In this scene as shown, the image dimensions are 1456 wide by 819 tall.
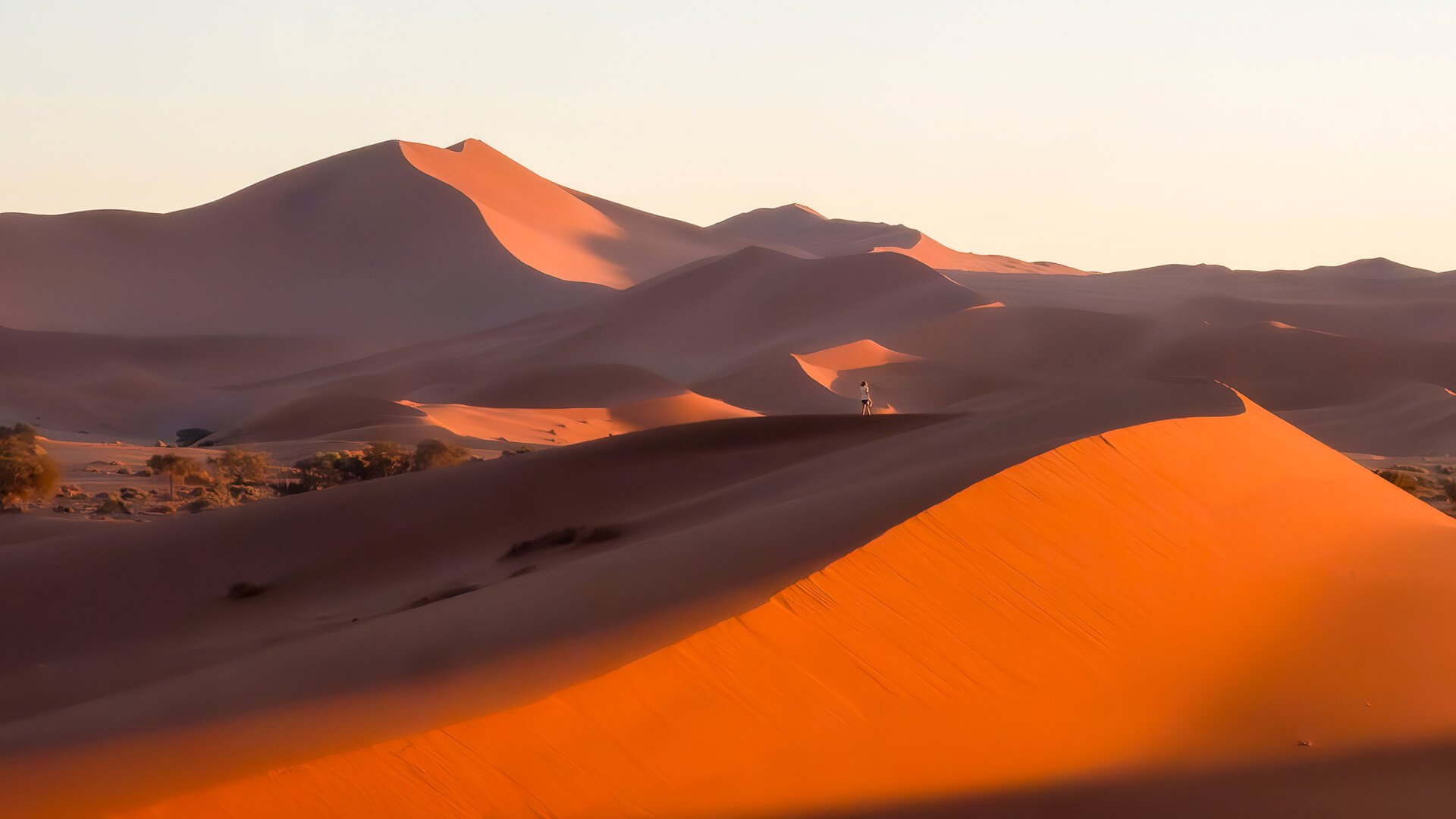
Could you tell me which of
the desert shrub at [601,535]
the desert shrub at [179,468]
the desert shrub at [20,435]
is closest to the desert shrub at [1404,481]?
the desert shrub at [601,535]

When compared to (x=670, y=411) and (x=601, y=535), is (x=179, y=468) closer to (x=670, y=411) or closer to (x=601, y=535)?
(x=601, y=535)

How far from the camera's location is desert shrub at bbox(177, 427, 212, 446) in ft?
137

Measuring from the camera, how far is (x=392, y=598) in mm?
11539

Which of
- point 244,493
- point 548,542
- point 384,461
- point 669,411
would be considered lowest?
point 669,411

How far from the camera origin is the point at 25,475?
765 inches

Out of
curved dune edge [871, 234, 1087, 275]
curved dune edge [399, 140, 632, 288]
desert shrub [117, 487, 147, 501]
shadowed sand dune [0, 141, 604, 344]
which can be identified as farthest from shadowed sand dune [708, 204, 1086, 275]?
desert shrub [117, 487, 147, 501]

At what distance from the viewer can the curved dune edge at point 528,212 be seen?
3344 inches

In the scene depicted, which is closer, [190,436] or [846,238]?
[190,436]

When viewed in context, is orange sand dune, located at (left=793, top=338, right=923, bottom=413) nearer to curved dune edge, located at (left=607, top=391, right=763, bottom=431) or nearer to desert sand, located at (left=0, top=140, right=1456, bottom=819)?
curved dune edge, located at (left=607, top=391, right=763, bottom=431)

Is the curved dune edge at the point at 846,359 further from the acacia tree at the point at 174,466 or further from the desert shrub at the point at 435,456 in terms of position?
the acacia tree at the point at 174,466

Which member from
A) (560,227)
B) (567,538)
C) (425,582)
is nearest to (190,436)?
(425,582)

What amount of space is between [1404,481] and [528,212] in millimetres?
79180

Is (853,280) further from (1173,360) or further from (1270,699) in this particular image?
(1270,699)

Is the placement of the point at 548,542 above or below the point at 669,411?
above
